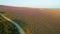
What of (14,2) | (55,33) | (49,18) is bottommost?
(55,33)

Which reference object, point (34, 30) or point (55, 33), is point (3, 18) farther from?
point (55, 33)

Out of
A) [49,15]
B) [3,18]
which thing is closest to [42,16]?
[49,15]

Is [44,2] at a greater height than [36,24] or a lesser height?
greater

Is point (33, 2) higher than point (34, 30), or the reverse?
point (33, 2)

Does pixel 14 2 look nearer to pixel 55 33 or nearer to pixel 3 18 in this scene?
pixel 3 18

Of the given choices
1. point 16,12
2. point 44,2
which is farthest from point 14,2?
point 44,2
